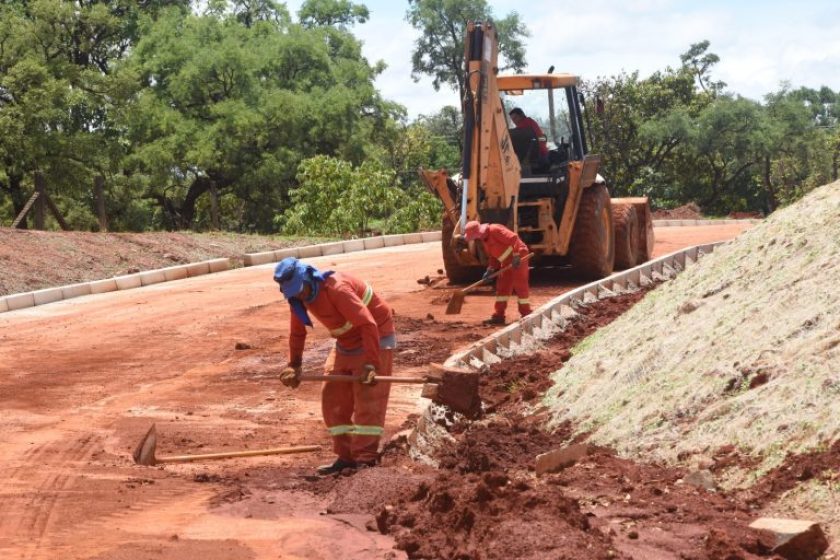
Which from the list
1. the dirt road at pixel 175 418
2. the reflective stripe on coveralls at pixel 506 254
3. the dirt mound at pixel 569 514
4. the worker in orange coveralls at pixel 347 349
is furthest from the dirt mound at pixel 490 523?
the reflective stripe on coveralls at pixel 506 254

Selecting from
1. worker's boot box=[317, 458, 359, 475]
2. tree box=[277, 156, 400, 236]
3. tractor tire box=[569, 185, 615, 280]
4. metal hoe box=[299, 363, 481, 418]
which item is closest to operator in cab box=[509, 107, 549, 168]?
tractor tire box=[569, 185, 615, 280]

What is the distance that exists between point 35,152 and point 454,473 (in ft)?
81.9

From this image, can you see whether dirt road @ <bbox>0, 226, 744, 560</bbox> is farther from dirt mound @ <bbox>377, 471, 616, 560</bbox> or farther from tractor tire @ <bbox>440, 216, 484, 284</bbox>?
tractor tire @ <bbox>440, 216, 484, 284</bbox>

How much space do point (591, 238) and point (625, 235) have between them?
2208 mm

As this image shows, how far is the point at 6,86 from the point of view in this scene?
3048 cm

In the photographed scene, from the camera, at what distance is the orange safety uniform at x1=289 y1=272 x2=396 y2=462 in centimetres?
836

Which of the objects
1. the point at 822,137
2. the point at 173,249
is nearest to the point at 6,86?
the point at 173,249

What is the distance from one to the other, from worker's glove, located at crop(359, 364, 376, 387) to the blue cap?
0.72m

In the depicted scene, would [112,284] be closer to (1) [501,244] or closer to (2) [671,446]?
(1) [501,244]

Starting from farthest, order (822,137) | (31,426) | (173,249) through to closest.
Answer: (822,137), (173,249), (31,426)

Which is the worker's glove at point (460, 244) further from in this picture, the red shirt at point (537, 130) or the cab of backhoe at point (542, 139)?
the red shirt at point (537, 130)

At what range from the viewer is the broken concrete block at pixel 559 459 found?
7.71 meters

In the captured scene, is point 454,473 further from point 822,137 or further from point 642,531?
point 822,137

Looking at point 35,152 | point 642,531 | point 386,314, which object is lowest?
point 642,531
